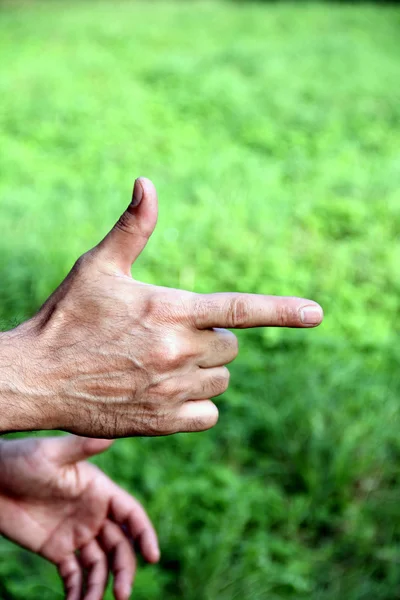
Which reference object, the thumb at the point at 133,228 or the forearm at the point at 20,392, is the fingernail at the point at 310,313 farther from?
the forearm at the point at 20,392

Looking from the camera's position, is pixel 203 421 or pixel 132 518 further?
pixel 132 518

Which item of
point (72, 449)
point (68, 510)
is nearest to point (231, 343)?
point (72, 449)

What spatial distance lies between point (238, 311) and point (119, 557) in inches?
31.7

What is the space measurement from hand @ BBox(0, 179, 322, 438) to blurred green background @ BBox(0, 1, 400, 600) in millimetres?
281

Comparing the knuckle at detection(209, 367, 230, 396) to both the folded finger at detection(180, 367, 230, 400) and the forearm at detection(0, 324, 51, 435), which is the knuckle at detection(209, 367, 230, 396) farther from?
the forearm at detection(0, 324, 51, 435)

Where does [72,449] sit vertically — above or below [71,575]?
above

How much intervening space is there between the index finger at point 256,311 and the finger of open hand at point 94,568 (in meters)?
0.80

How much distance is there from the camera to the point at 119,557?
1668mm

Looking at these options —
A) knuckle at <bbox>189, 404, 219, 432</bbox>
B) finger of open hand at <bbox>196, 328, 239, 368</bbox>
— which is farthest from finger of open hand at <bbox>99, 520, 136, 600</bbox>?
finger of open hand at <bbox>196, 328, 239, 368</bbox>

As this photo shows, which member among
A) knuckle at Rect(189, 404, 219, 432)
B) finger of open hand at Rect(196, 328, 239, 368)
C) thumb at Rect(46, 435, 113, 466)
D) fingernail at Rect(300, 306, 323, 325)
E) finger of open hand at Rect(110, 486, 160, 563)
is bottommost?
finger of open hand at Rect(110, 486, 160, 563)

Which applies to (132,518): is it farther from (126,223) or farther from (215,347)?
(126,223)

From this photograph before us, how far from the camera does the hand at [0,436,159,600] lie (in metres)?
1.68

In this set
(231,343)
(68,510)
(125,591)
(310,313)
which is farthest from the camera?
(68,510)

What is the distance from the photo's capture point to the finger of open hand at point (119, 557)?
1615 mm
